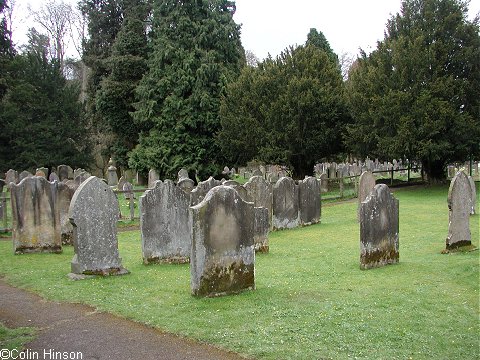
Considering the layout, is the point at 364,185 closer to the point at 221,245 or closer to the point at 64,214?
the point at 64,214

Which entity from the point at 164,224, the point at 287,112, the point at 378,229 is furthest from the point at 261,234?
the point at 287,112

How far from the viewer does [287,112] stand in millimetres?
30859

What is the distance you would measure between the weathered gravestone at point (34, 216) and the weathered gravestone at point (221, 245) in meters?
6.22

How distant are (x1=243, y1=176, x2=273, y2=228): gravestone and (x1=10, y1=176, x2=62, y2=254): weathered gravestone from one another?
5993 mm

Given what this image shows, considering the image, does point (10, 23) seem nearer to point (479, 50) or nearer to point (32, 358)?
point (479, 50)

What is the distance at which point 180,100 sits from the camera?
117 ft

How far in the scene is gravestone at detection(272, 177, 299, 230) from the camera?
1681 centimetres

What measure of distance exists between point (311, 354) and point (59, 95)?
39039 mm

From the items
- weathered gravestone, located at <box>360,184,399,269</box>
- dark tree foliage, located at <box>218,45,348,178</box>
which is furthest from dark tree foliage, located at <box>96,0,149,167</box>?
weathered gravestone, located at <box>360,184,399,269</box>

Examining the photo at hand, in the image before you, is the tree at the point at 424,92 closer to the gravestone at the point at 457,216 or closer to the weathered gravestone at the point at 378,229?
the gravestone at the point at 457,216

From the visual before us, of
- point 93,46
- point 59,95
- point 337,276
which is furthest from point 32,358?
point 93,46

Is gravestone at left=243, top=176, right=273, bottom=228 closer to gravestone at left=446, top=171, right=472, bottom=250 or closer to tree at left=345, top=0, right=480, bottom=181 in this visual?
gravestone at left=446, top=171, right=472, bottom=250

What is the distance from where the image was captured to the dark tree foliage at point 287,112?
3080 centimetres

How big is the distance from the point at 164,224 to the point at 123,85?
98.3 ft
